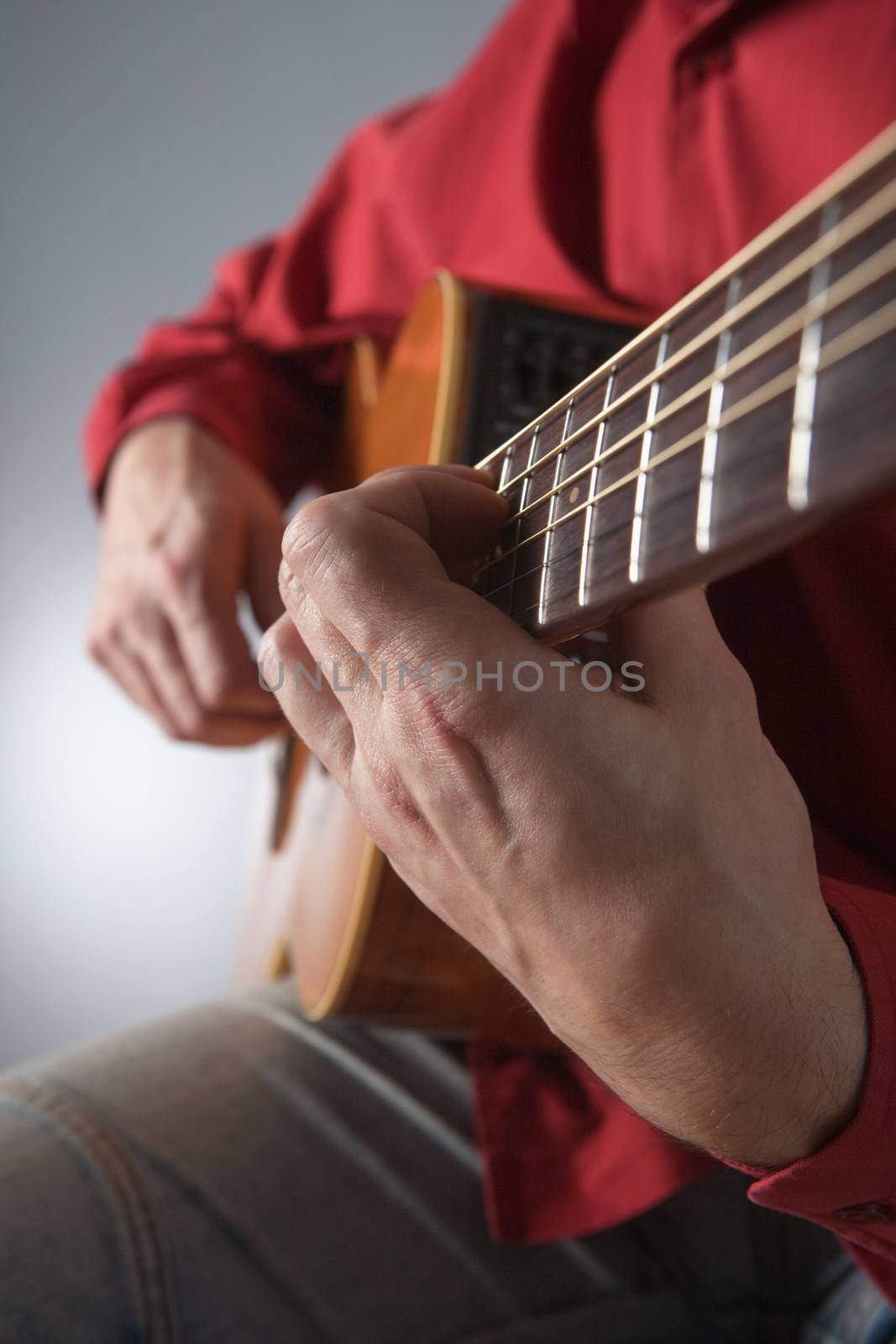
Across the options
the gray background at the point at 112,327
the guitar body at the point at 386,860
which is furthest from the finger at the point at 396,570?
the gray background at the point at 112,327

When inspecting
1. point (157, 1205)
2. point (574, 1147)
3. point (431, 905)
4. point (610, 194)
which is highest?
point (610, 194)

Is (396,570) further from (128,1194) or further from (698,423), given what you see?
(128,1194)

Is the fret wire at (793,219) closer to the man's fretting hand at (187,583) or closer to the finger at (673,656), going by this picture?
the finger at (673,656)

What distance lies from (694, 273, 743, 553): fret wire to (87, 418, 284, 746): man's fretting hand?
0.53 m

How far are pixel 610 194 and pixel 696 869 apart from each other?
1.90 ft

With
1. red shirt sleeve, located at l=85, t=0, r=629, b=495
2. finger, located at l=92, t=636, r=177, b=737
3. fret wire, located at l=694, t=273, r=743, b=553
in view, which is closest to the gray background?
red shirt sleeve, located at l=85, t=0, r=629, b=495

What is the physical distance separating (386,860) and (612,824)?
0.26 m

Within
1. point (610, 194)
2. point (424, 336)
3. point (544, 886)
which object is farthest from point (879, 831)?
point (610, 194)

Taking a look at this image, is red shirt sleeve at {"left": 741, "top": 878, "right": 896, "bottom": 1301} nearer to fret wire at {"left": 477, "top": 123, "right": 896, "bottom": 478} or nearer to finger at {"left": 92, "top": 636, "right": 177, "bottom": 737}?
fret wire at {"left": 477, "top": 123, "right": 896, "bottom": 478}

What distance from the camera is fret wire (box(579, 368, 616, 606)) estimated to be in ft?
0.85

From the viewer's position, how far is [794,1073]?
31 cm

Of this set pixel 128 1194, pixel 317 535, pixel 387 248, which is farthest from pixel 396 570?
pixel 387 248

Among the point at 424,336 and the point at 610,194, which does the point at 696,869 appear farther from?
the point at 610,194

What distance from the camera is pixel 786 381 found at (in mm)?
191
